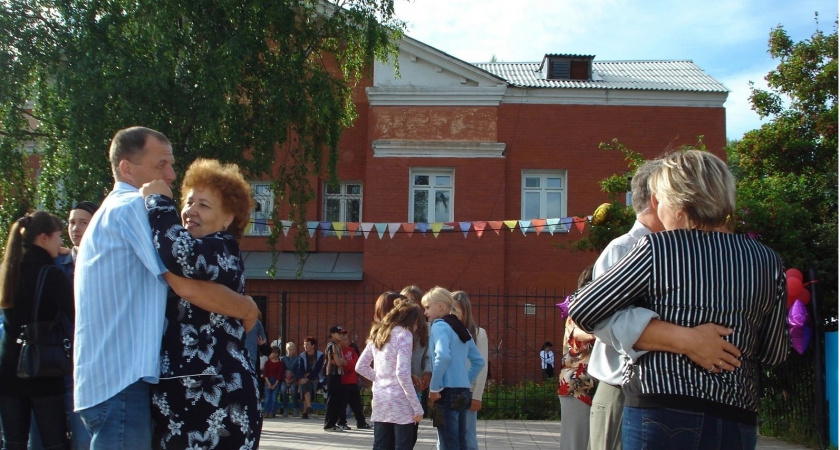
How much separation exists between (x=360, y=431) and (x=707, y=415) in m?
11.6

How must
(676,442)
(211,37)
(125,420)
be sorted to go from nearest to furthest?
(676,442)
(125,420)
(211,37)

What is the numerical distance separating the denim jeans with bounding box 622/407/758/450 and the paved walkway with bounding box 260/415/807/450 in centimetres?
856

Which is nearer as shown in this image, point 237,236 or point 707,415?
point 707,415

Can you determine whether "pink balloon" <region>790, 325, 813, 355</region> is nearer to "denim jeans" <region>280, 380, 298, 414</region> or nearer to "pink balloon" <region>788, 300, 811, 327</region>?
"pink balloon" <region>788, 300, 811, 327</region>

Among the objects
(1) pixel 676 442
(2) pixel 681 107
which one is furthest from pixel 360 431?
(2) pixel 681 107

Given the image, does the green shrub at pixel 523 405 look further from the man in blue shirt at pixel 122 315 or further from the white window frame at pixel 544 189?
the man in blue shirt at pixel 122 315

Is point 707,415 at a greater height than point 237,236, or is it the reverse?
point 237,236

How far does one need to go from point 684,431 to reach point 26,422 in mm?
3818

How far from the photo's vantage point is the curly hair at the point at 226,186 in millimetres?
3398

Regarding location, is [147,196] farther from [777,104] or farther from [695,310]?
[777,104]

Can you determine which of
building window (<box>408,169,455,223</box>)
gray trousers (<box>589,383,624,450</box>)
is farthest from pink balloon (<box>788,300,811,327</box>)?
building window (<box>408,169,455,223</box>)

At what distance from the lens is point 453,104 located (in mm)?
22859

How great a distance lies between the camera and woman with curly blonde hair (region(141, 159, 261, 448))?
2977 mm

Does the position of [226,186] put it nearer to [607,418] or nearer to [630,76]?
[607,418]
